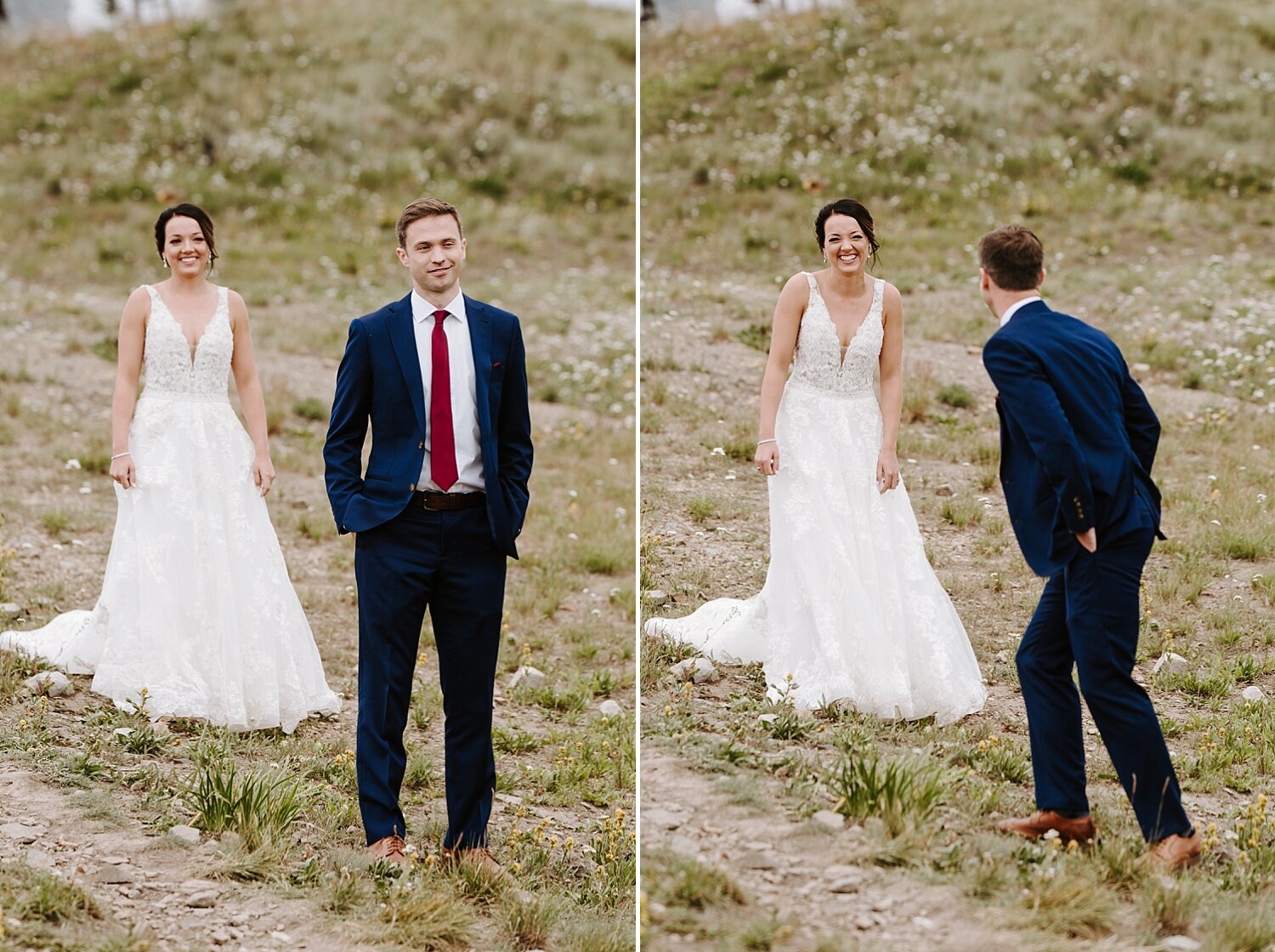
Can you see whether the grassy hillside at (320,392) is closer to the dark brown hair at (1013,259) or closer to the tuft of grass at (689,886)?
the tuft of grass at (689,886)

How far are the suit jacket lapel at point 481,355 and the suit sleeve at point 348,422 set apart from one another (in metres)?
0.42

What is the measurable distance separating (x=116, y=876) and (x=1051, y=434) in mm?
3926

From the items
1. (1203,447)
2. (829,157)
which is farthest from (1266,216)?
(1203,447)

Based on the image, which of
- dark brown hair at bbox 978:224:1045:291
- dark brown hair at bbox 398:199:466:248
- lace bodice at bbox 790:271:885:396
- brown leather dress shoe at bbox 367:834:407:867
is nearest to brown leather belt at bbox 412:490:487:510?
dark brown hair at bbox 398:199:466:248

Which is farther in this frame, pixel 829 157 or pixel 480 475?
→ pixel 829 157

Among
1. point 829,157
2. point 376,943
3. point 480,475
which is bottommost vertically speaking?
point 376,943

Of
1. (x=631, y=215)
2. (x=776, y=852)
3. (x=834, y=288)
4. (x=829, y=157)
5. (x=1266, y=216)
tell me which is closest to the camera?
(x=776, y=852)

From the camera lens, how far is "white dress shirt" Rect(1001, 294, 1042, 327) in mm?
5070

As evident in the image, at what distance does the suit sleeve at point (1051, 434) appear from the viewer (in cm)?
480

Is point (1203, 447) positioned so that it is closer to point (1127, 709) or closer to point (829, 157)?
point (1127, 709)

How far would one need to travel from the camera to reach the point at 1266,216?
18562 mm

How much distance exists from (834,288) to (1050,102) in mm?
17224

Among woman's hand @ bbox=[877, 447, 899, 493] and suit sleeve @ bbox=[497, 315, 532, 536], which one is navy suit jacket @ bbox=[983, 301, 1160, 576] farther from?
suit sleeve @ bbox=[497, 315, 532, 536]

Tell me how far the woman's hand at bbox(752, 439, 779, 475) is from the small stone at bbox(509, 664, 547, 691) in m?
2.49
